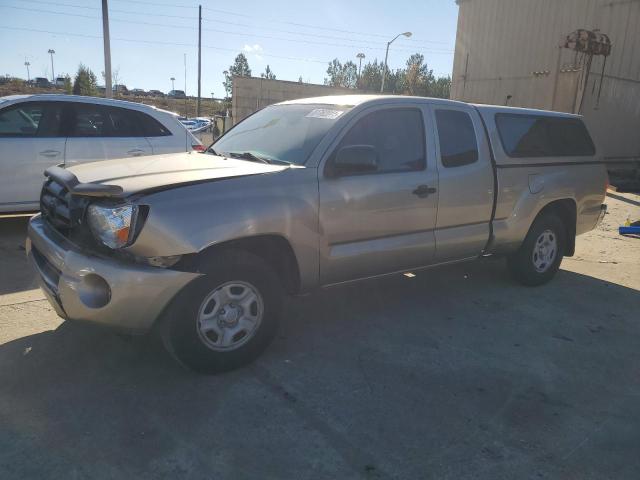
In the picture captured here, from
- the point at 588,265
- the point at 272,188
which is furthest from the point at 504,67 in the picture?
the point at 272,188

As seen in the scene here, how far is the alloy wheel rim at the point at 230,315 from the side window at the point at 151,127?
14.5 feet

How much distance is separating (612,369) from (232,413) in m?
2.77

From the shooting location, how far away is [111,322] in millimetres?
3035

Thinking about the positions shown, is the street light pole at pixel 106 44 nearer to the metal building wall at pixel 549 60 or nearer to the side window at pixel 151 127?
the side window at pixel 151 127

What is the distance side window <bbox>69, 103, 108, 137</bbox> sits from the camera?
6.59 m

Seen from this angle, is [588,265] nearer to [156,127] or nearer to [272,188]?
[272,188]

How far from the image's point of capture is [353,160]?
364cm

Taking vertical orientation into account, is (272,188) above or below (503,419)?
above

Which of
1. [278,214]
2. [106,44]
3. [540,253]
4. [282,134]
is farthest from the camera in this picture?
[106,44]

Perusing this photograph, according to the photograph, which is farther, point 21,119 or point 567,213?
point 21,119

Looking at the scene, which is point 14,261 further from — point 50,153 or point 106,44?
point 106,44

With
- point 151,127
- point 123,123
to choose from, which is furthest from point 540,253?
point 123,123

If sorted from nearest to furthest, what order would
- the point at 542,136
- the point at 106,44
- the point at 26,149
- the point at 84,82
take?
1. the point at 542,136
2. the point at 26,149
3. the point at 106,44
4. the point at 84,82

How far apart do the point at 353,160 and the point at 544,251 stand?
303cm
